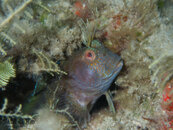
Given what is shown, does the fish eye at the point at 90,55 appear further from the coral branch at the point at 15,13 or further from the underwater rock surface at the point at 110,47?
the coral branch at the point at 15,13

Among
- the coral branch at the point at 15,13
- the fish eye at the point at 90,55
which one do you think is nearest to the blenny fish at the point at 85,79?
the fish eye at the point at 90,55

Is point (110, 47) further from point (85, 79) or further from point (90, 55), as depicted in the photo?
point (85, 79)

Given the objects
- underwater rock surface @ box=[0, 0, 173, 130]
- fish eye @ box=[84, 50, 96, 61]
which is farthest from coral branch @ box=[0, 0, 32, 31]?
fish eye @ box=[84, 50, 96, 61]

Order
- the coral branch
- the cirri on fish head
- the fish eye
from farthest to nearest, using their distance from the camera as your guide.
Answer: the fish eye, the cirri on fish head, the coral branch

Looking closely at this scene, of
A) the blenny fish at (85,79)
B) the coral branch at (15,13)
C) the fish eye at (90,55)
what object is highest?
the coral branch at (15,13)

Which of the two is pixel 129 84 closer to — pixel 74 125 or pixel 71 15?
pixel 74 125

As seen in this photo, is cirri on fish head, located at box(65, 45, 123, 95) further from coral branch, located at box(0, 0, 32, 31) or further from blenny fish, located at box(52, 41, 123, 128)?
coral branch, located at box(0, 0, 32, 31)

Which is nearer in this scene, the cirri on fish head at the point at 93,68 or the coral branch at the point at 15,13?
the coral branch at the point at 15,13
